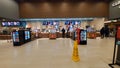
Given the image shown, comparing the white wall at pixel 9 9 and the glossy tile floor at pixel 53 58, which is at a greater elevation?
the white wall at pixel 9 9

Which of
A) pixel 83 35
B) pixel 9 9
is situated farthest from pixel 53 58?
pixel 9 9

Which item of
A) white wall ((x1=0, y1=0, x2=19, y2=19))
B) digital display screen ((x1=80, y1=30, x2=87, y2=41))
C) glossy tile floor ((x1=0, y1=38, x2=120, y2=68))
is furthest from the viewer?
white wall ((x1=0, y1=0, x2=19, y2=19))

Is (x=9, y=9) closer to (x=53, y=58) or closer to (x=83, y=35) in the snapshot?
(x=83, y=35)

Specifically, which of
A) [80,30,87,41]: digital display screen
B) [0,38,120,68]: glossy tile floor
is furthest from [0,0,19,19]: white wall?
[80,30,87,41]: digital display screen

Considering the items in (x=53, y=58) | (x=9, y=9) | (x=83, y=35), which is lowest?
(x=53, y=58)

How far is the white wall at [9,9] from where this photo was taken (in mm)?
16050

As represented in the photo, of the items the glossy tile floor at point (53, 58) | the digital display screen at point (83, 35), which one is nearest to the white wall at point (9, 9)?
the glossy tile floor at point (53, 58)

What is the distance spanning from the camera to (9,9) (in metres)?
18.5

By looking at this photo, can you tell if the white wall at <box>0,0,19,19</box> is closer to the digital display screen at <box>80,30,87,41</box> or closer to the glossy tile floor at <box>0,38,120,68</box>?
the glossy tile floor at <box>0,38,120,68</box>

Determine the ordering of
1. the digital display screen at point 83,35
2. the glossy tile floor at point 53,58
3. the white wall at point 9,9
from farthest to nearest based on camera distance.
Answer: the white wall at point 9,9 < the digital display screen at point 83,35 < the glossy tile floor at point 53,58

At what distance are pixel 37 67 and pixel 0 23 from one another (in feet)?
66.4

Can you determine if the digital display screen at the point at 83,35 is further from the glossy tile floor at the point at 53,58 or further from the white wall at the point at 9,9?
the white wall at the point at 9,9

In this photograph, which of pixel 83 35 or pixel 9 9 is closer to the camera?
pixel 83 35

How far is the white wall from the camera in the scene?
16050mm
